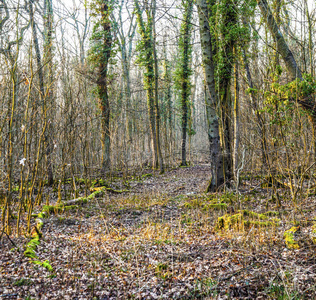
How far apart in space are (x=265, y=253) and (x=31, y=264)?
11.8ft

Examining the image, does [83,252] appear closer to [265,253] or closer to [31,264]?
[31,264]

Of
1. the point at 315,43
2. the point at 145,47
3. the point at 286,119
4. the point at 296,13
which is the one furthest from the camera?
the point at 145,47

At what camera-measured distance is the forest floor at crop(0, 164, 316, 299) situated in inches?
136

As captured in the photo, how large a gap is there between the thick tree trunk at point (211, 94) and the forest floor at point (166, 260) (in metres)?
2.42

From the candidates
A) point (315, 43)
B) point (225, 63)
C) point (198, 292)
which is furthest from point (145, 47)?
point (198, 292)

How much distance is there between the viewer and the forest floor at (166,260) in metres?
3.45

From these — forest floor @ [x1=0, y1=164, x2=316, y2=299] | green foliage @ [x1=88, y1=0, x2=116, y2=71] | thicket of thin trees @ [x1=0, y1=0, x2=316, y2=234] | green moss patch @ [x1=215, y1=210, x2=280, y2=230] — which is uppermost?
green foliage @ [x1=88, y1=0, x2=116, y2=71]

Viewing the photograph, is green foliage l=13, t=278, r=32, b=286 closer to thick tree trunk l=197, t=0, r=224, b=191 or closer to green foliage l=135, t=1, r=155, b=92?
thick tree trunk l=197, t=0, r=224, b=191

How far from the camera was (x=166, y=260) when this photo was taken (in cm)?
439

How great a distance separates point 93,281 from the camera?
12.6ft

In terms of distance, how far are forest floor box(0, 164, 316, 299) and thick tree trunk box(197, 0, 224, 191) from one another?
7.96 ft

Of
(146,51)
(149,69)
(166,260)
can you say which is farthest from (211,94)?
(149,69)

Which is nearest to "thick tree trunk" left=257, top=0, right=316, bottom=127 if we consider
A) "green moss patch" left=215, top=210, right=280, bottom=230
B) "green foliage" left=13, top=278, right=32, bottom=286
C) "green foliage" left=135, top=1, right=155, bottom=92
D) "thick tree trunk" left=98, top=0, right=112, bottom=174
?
"green moss patch" left=215, top=210, right=280, bottom=230

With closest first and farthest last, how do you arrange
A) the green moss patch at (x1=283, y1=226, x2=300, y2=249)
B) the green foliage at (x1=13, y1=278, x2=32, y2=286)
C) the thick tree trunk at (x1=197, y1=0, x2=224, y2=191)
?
1. the green foliage at (x1=13, y1=278, x2=32, y2=286)
2. the green moss patch at (x1=283, y1=226, x2=300, y2=249)
3. the thick tree trunk at (x1=197, y1=0, x2=224, y2=191)
